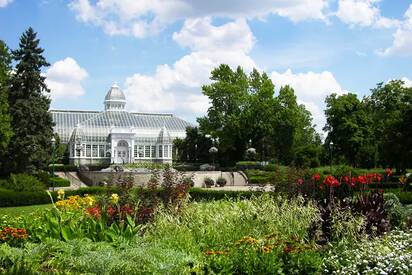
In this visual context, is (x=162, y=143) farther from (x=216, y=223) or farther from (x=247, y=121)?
(x=216, y=223)

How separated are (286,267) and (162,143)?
64.9 m

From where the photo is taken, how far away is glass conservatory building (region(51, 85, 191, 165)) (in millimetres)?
69312

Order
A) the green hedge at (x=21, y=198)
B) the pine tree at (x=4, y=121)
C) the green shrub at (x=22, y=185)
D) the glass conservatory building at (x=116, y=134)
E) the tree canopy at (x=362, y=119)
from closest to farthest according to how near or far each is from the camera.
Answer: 1. the green hedge at (x=21, y=198)
2. the green shrub at (x=22, y=185)
3. the pine tree at (x=4, y=121)
4. the tree canopy at (x=362, y=119)
5. the glass conservatory building at (x=116, y=134)

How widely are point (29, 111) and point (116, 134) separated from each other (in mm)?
31802

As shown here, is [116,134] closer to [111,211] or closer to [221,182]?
[221,182]

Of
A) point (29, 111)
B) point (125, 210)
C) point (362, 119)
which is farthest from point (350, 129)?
point (125, 210)

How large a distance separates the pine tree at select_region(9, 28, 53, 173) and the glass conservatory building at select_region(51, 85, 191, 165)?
2583 centimetres

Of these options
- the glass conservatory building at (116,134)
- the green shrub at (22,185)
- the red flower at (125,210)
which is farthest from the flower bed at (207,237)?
the glass conservatory building at (116,134)

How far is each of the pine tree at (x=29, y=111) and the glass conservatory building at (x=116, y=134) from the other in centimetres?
2583

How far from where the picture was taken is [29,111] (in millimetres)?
38875

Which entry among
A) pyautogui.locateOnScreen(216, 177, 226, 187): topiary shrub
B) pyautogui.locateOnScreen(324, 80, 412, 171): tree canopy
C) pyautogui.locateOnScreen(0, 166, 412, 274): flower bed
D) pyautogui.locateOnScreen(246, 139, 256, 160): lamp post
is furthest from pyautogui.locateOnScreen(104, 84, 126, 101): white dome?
pyautogui.locateOnScreen(0, 166, 412, 274): flower bed

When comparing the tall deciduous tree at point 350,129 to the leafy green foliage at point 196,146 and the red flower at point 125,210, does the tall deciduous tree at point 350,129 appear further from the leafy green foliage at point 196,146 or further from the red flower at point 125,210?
the red flower at point 125,210

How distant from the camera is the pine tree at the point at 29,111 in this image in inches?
1483

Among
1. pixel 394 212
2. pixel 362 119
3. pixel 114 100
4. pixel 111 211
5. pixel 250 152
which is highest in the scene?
pixel 114 100
